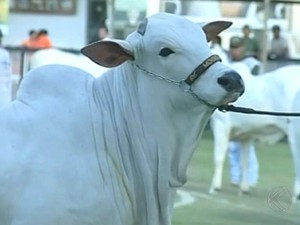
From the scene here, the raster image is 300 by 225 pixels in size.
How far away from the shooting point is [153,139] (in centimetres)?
437

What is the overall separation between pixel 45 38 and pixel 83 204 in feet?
59.1

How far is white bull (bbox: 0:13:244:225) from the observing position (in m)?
4.22

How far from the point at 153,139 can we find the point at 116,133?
15cm

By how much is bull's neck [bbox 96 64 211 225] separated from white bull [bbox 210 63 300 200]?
8.18 metres

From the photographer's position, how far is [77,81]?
14.8 ft

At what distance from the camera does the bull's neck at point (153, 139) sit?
4.34 metres

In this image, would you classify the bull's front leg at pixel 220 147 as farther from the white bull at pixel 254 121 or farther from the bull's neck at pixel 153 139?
the bull's neck at pixel 153 139

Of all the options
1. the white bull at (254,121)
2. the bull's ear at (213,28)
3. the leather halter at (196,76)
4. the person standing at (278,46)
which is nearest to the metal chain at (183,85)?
the leather halter at (196,76)

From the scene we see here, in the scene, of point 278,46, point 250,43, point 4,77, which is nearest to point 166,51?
point 4,77

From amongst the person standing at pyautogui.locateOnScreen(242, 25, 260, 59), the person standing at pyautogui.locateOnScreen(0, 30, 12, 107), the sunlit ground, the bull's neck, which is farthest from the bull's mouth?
the person standing at pyautogui.locateOnScreen(242, 25, 260, 59)

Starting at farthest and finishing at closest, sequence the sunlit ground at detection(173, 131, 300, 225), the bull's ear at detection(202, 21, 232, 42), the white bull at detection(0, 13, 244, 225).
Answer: the sunlit ground at detection(173, 131, 300, 225), the bull's ear at detection(202, 21, 232, 42), the white bull at detection(0, 13, 244, 225)

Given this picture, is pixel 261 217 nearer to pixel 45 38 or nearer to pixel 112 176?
pixel 112 176

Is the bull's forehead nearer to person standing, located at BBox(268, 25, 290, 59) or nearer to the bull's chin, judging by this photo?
the bull's chin

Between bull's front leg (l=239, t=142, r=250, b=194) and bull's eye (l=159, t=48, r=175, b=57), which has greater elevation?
bull's eye (l=159, t=48, r=175, b=57)
